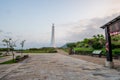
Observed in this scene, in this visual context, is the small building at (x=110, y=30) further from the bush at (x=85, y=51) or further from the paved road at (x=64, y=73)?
the bush at (x=85, y=51)

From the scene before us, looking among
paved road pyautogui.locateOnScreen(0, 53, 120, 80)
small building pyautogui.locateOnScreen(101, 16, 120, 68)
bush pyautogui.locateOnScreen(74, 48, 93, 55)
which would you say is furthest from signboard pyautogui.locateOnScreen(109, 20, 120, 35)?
bush pyautogui.locateOnScreen(74, 48, 93, 55)

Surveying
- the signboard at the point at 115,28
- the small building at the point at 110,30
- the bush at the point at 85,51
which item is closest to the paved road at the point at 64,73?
the small building at the point at 110,30

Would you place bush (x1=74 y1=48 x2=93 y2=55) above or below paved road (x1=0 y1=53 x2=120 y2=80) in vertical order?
above

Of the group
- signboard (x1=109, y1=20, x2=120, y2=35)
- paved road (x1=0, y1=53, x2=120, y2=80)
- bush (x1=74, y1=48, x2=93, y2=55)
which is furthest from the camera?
bush (x1=74, y1=48, x2=93, y2=55)

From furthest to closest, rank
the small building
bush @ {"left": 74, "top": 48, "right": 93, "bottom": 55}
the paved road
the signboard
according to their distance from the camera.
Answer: bush @ {"left": 74, "top": 48, "right": 93, "bottom": 55}
the small building
the signboard
the paved road

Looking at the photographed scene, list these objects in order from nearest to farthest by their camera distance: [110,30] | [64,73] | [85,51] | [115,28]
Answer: [64,73] < [115,28] < [110,30] < [85,51]

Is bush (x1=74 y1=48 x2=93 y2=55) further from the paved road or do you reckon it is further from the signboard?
the signboard

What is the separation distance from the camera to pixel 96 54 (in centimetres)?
2975

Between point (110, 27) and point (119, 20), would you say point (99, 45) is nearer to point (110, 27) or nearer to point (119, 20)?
point (110, 27)

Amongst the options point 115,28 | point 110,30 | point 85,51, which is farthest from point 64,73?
point 85,51

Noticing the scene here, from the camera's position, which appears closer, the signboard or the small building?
the signboard

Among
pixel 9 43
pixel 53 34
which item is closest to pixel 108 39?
pixel 9 43

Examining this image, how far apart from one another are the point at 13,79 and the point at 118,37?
1049 inches

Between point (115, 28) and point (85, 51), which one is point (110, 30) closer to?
point (115, 28)
